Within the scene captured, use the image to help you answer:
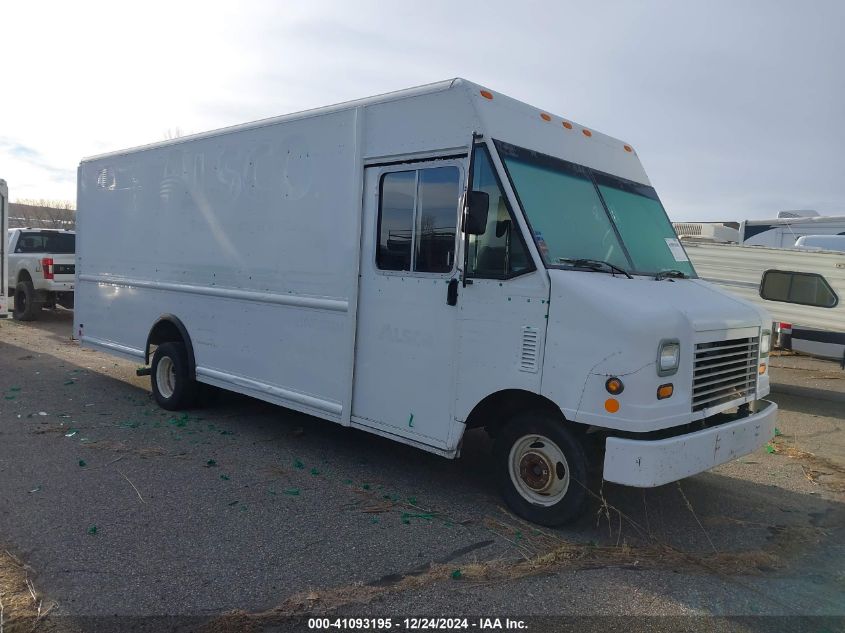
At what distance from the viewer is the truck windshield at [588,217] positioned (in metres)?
4.53

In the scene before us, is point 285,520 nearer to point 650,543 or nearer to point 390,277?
point 390,277

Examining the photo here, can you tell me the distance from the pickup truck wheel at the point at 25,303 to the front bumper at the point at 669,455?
15.0 metres

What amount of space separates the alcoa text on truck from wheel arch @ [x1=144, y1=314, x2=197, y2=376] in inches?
21.3

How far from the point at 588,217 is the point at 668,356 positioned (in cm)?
132

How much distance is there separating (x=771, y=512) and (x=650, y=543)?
54.0 inches

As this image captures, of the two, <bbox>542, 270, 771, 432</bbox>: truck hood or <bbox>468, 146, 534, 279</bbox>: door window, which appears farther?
<bbox>468, 146, 534, 279</bbox>: door window

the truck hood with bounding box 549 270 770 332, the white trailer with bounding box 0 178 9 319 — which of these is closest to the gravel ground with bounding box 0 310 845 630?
the truck hood with bounding box 549 270 770 332

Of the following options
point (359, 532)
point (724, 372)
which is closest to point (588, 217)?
point (724, 372)

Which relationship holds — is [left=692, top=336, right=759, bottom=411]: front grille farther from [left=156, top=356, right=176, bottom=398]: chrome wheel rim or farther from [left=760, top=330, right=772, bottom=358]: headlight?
[left=156, top=356, right=176, bottom=398]: chrome wheel rim

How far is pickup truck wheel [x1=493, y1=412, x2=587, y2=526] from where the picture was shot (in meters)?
4.28

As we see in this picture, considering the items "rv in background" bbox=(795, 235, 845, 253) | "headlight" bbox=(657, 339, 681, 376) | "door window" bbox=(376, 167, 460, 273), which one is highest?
"rv in background" bbox=(795, 235, 845, 253)

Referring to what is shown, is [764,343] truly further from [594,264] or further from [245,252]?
[245,252]

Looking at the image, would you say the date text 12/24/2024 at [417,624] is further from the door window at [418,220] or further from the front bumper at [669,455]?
the door window at [418,220]

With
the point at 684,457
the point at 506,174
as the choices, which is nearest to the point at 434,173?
the point at 506,174
